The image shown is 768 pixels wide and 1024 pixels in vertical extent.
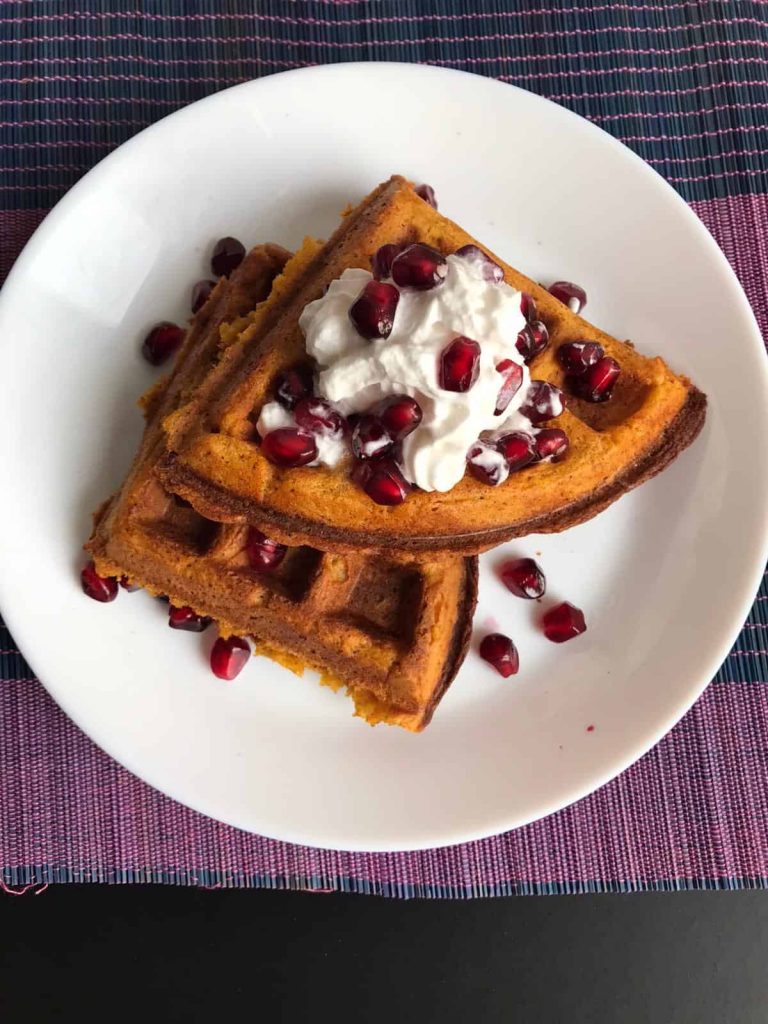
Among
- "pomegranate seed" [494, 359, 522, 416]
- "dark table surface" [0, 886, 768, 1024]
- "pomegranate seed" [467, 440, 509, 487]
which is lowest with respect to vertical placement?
"dark table surface" [0, 886, 768, 1024]

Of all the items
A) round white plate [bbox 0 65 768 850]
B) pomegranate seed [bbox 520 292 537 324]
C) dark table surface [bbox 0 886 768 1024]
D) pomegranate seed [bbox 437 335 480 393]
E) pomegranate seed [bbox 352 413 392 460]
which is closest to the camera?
pomegranate seed [bbox 437 335 480 393]

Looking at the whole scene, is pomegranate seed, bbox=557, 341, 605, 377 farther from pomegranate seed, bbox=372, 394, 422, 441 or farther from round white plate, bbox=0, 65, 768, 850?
pomegranate seed, bbox=372, 394, 422, 441

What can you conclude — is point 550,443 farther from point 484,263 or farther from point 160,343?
point 160,343

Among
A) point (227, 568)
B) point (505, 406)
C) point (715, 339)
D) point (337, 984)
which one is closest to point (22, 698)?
point (227, 568)

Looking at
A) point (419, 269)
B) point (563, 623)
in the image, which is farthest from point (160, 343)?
point (563, 623)

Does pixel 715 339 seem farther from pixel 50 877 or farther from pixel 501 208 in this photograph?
pixel 50 877

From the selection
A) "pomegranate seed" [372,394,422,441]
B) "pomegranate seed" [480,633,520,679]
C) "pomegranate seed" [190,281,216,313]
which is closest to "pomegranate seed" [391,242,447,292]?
"pomegranate seed" [372,394,422,441]

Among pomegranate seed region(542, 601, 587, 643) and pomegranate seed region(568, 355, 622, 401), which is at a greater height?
pomegranate seed region(568, 355, 622, 401)

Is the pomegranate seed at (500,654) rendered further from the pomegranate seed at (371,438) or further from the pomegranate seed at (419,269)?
the pomegranate seed at (419,269)
